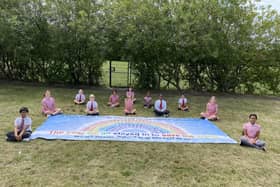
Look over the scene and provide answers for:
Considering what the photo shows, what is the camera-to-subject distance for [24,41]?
10.1 meters

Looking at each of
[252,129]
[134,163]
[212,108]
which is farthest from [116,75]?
[134,163]

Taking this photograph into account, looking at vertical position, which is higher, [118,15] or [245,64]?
[118,15]

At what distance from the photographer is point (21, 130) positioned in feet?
15.5

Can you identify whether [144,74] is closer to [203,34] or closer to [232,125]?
[203,34]

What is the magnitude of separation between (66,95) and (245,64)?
8.72 m

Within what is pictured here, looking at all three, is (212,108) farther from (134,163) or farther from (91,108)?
(134,163)

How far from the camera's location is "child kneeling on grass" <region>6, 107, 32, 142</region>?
15.0 ft

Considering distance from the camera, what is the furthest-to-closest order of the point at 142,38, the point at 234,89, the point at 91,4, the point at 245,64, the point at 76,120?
the point at 234,89 → the point at 245,64 → the point at 91,4 → the point at 142,38 → the point at 76,120

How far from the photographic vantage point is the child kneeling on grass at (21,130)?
4574 mm

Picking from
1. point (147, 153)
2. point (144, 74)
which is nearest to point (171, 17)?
point (144, 74)

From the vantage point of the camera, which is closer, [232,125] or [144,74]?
[232,125]

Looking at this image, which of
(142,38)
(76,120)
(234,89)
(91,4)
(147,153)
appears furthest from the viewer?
(234,89)

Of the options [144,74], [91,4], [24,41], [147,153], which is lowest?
[147,153]

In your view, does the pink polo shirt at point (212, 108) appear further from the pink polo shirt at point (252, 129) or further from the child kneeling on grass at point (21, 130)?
the child kneeling on grass at point (21, 130)
